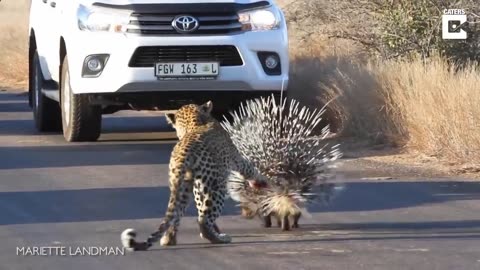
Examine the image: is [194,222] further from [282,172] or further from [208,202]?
[208,202]

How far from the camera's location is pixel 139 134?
1385 centimetres

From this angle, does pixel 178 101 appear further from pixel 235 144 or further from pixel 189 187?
pixel 189 187

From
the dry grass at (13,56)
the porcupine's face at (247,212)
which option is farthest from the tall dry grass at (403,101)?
the dry grass at (13,56)

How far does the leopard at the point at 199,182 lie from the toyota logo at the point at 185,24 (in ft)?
13.2

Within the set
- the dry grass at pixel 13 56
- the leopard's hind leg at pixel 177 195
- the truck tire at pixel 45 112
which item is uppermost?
the leopard's hind leg at pixel 177 195

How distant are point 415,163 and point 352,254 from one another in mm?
3981

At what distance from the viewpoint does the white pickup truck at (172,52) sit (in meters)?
11.9

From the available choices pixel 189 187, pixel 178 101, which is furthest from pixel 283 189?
pixel 178 101

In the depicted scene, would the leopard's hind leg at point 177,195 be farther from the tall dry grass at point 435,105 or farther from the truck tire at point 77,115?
the truck tire at point 77,115

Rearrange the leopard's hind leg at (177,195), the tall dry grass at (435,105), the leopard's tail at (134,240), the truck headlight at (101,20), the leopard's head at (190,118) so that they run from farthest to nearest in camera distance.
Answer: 1. the truck headlight at (101,20)
2. the tall dry grass at (435,105)
3. the leopard's head at (190,118)
4. the leopard's hind leg at (177,195)
5. the leopard's tail at (134,240)

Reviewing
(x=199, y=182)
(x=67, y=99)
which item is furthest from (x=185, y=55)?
(x=199, y=182)

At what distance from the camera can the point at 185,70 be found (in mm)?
11898

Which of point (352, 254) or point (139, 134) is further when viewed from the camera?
point (139, 134)

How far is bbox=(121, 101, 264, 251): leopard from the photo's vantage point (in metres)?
7.47
